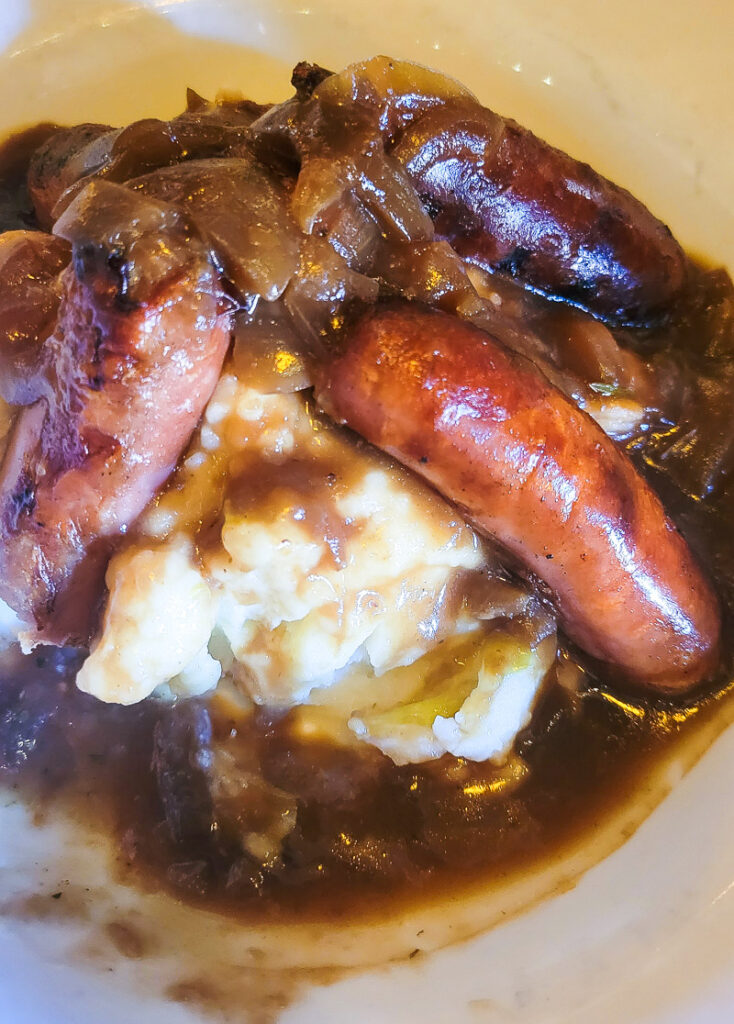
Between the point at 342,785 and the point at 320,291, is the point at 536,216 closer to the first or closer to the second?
the point at 320,291

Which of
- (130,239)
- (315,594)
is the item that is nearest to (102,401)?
(130,239)

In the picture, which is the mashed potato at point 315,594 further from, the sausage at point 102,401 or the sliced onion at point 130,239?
the sliced onion at point 130,239

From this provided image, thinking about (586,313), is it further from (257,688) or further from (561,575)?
(257,688)

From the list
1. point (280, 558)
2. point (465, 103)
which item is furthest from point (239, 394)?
point (465, 103)

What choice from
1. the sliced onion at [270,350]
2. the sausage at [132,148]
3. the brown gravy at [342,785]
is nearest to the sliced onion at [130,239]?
the sliced onion at [270,350]

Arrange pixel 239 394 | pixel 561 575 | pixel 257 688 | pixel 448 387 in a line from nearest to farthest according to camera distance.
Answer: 1. pixel 448 387
2. pixel 239 394
3. pixel 561 575
4. pixel 257 688

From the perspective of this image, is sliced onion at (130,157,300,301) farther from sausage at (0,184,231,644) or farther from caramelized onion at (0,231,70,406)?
caramelized onion at (0,231,70,406)
